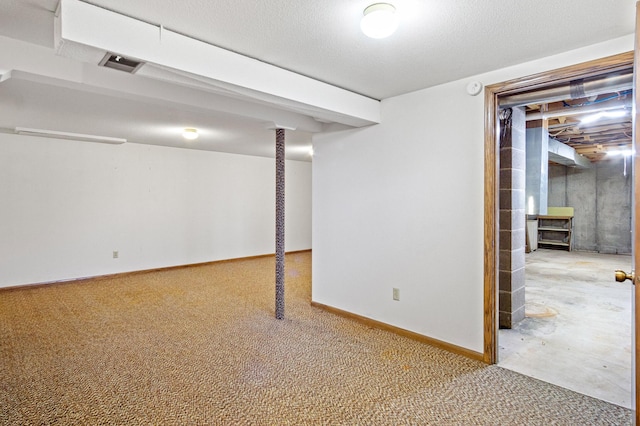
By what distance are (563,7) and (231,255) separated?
20.5 ft

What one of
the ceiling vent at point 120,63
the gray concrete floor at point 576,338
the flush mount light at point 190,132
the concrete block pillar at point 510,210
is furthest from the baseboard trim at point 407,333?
the ceiling vent at point 120,63

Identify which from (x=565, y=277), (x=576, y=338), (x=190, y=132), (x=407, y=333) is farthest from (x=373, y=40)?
(x=565, y=277)

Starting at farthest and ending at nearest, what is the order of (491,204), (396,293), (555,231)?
(555,231), (396,293), (491,204)

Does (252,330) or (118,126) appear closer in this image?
(252,330)

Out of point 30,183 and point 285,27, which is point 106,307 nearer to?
point 30,183

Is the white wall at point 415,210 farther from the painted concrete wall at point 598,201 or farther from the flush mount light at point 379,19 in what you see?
the painted concrete wall at point 598,201

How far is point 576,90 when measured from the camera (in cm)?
232

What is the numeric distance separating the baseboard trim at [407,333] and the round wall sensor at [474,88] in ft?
6.43

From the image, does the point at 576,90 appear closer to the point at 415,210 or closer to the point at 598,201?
the point at 415,210

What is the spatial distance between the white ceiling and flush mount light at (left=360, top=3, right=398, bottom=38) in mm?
45

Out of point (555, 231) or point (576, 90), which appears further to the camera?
point (555, 231)

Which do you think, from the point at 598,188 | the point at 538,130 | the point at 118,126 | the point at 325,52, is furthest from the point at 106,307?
the point at 598,188

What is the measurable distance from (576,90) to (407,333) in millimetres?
2224

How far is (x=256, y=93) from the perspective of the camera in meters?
2.42
